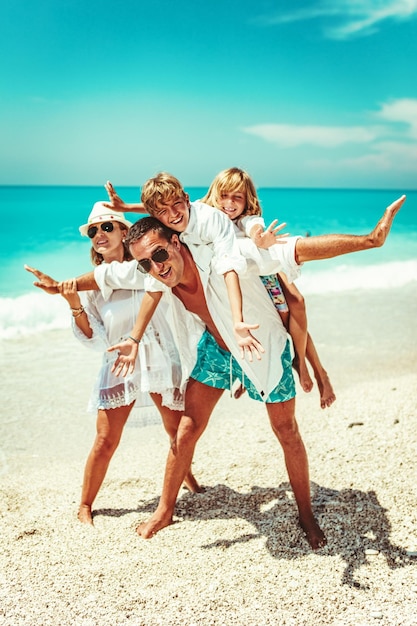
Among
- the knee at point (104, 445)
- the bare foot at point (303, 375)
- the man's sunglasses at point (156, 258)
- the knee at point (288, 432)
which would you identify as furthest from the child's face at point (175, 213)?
the knee at point (104, 445)

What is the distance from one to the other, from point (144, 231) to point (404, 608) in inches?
91.7

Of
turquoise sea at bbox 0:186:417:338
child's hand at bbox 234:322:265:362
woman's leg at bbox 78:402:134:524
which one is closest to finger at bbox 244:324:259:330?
child's hand at bbox 234:322:265:362

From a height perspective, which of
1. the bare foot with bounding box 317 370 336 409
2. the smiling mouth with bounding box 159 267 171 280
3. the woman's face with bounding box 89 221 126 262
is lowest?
the bare foot with bounding box 317 370 336 409

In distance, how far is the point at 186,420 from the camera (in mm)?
3820

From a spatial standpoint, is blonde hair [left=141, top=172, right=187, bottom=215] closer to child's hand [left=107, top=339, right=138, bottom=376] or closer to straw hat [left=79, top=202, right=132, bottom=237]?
straw hat [left=79, top=202, right=132, bottom=237]

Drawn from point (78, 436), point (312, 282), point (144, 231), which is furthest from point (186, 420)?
point (312, 282)

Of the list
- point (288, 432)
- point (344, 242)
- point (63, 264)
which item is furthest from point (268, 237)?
point (63, 264)

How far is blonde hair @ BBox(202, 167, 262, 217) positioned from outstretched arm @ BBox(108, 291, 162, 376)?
0.93 m

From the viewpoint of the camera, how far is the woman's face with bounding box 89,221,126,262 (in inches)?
161

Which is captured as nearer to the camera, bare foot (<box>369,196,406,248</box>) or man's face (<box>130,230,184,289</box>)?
bare foot (<box>369,196,406,248</box>)

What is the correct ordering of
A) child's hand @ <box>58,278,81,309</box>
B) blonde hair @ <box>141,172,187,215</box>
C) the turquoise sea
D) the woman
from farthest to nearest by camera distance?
1. the turquoise sea
2. the woman
3. child's hand @ <box>58,278,81,309</box>
4. blonde hair @ <box>141,172,187,215</box>

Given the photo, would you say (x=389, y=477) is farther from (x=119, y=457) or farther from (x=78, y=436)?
(x=78, y=436)

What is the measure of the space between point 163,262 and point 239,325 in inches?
25.2

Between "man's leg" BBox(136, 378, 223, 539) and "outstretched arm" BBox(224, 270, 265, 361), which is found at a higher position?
"outstretched arm" BBox(224, 270, 265, 361)
